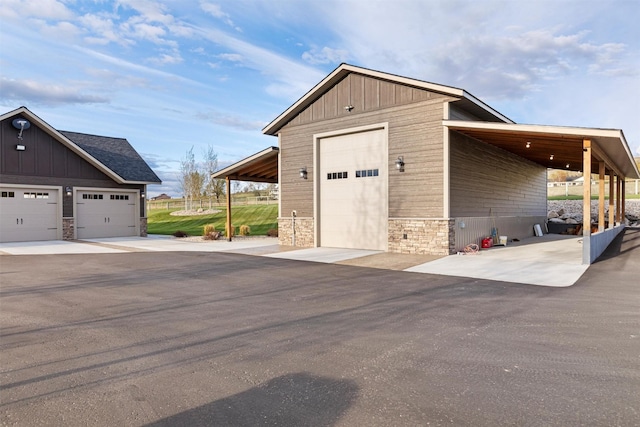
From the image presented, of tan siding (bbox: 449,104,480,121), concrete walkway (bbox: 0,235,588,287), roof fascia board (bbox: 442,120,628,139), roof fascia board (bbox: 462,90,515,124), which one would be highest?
roof fascia board (bbox: 462,90,515,124)

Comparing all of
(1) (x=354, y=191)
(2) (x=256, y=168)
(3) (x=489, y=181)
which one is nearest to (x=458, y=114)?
(3) (x=489, y=181)

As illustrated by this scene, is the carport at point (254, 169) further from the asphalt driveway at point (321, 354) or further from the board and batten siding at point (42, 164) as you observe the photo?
the asphalt driveway at point (321, 354)

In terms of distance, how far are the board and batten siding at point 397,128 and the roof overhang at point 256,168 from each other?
1.66m

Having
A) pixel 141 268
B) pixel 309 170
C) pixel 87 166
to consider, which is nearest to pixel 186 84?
pixel 87 166

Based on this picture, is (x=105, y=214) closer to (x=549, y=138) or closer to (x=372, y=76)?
(x=372, y=76)

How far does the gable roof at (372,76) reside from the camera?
36.3ft

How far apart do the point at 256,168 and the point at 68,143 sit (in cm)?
917

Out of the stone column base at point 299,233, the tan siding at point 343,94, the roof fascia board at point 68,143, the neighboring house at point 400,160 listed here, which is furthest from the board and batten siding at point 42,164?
the tan siding at point 343,94

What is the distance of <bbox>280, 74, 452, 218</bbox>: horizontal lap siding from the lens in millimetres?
11438

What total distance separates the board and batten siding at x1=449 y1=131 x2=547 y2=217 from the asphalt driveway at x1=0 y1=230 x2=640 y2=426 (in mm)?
5281

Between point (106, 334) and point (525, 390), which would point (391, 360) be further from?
point (106, 334)

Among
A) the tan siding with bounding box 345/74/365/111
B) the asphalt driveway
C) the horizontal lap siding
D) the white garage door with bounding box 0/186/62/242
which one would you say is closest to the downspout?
the horizontal lap siding

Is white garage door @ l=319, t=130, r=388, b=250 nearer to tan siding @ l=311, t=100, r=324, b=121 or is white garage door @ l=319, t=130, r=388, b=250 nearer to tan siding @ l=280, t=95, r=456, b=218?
tan siding @ l=280, t=95, r=456, b=218

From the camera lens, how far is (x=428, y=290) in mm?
6719
